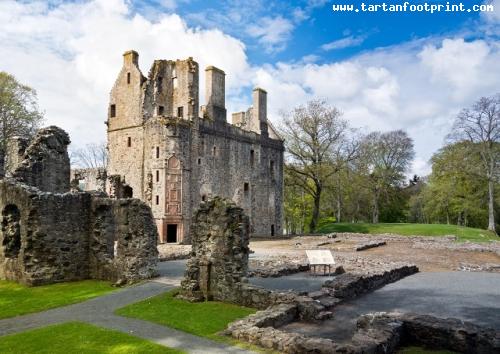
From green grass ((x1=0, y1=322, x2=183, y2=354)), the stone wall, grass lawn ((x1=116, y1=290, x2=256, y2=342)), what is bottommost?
green grass ((x1=0, y1=322, x2=183, y2=354))

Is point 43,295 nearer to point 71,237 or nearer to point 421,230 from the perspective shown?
point 71,237

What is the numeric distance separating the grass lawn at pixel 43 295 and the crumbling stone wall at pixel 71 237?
0.51m

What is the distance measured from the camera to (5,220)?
55.9ft

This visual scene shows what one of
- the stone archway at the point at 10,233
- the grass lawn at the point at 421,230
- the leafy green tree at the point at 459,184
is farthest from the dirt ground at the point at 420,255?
the leafy green tree at the point at 459,184

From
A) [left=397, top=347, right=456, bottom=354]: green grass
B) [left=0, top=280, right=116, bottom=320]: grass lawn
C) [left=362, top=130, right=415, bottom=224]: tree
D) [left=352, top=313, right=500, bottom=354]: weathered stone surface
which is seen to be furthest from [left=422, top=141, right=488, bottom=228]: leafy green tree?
[left=0, top=280, right=116, bottom=320]: grass lawn

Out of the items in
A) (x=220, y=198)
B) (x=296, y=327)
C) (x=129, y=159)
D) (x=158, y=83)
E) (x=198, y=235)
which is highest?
(x=158, y=83)

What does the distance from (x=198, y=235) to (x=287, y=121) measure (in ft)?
122

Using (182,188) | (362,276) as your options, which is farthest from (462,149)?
(362,276)

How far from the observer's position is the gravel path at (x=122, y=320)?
8938 mm

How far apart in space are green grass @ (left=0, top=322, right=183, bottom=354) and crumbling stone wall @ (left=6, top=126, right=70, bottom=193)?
1122 cm

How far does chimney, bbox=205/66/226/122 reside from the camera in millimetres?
Answer: 40375

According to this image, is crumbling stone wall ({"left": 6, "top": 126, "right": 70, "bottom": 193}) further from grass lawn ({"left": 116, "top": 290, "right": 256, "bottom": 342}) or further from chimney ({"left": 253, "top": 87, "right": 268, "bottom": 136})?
chimney ({"left": 253, "top": 87, "right": 268, "bottom": 136})

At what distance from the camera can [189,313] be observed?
11445 mm

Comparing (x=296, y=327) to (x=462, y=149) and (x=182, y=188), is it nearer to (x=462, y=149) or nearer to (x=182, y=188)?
(x=182, y=188)
